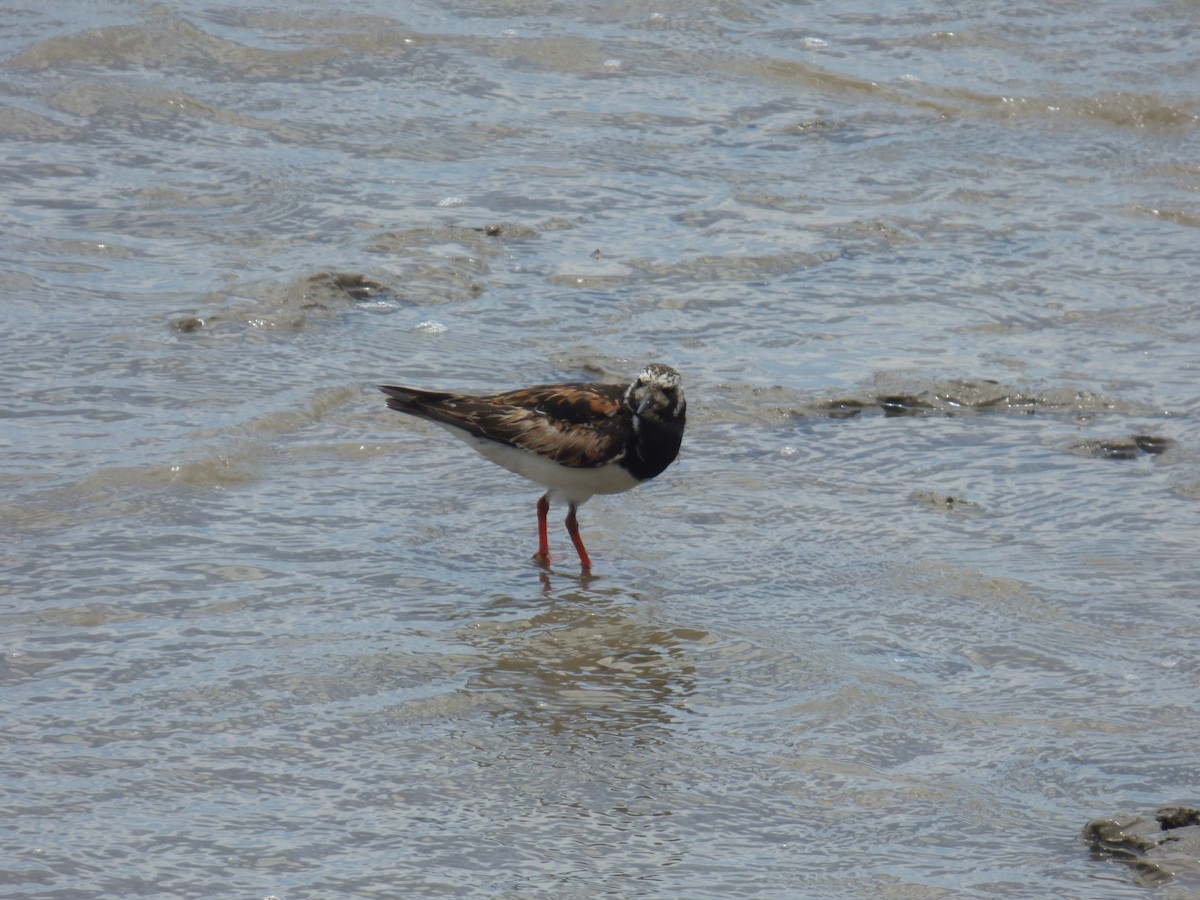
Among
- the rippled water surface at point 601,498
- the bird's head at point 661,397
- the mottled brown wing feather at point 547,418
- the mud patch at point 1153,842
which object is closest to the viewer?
the mud patch at point 1153,842

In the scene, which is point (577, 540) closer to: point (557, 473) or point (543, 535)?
point (543, 535)

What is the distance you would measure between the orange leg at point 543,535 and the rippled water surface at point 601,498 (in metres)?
0.09

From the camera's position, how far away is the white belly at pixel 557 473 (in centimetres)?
655

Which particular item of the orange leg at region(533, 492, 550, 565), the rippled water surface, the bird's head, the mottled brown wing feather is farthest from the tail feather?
the bird's head

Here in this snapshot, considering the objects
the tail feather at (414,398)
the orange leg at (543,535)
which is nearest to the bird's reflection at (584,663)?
the orange leg at (543,535)

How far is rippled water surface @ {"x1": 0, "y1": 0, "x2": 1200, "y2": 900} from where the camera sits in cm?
462

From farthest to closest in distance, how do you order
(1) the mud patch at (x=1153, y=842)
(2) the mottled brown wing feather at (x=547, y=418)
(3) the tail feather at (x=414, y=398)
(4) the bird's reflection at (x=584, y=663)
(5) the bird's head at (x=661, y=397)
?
1. (3) the tail feather at (x=414, y=398)
2. (2) the mottled brown wing feather at (x=547, y=418)
3. (5) the bird's head at (x=661, y=397)
4. (4) the bird's reflection at (x=584, y=663)
5. (1) the mud patch at (x=1153, y=842)

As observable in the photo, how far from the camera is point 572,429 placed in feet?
21.7

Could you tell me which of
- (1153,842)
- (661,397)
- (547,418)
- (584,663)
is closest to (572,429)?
(547,418)

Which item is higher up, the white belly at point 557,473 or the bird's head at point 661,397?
the bird's head at point 661,397

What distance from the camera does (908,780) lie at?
189 inches

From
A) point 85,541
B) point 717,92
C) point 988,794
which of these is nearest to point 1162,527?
point 988,794

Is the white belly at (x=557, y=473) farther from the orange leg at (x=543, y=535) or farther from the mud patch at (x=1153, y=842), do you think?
the mud patch at (x=1153, y=842)

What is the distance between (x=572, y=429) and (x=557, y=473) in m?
0.19
